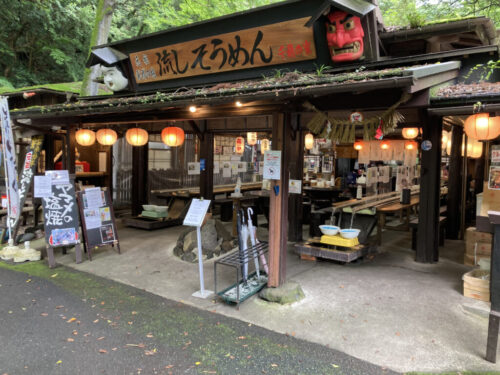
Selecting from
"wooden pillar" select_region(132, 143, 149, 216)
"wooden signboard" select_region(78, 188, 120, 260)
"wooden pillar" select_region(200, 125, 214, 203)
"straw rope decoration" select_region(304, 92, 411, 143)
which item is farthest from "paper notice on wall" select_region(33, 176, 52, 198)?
"wooden pillar" select_region(200, 125, 214, 203)

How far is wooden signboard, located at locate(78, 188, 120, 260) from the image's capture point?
8273mm

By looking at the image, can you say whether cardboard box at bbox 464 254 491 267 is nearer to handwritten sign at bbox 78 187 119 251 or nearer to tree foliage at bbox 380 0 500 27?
handwritten sign at bbox 78 187 119 251

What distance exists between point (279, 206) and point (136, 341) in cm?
286

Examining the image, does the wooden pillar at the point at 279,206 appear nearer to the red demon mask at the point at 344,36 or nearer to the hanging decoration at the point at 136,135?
the red demon mask at the point at 344,36

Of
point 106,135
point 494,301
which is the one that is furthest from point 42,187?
point 494,301

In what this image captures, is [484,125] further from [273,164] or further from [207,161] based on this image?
[207,161]

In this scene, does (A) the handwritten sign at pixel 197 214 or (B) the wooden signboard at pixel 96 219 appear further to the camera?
(B) the wooden signboard at pixel 96 219

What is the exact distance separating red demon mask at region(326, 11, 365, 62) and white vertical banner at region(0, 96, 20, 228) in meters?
7.29

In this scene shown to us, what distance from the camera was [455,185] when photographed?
10.2 m

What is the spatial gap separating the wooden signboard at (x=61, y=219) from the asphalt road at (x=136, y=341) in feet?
5.25

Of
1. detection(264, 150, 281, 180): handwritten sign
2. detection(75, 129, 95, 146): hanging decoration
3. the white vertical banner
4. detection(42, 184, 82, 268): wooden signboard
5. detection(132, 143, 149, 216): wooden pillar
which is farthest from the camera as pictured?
detection(132, 143, 149, 216): wooden pillar

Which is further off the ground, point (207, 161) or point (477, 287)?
point (207, 161)

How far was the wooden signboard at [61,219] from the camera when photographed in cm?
769

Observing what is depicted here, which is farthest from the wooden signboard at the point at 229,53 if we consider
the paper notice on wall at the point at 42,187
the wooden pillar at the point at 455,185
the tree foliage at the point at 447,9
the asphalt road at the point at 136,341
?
the tree foliage at the point at 447,9
